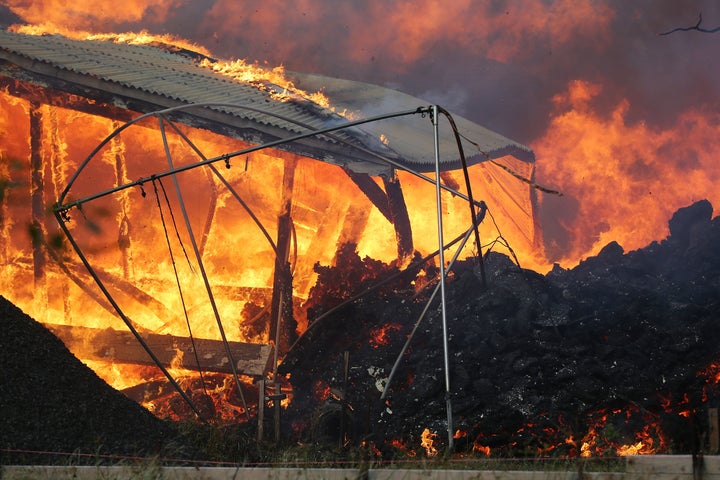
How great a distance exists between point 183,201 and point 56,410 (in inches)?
307

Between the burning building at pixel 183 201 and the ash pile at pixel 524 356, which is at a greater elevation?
the burning building at pixel 183 201

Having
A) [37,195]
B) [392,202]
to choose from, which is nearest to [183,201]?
[37,195]

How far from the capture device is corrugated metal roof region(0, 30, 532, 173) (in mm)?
12938

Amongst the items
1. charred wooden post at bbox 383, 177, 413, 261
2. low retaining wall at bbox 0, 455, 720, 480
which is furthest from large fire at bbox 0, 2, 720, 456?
low retaining wall at bbox 0, 455, 720, 480

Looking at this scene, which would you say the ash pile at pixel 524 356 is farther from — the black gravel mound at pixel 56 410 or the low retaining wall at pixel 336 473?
the black gravel mound at pixel 56 410

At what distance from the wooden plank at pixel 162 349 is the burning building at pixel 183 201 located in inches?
1.1

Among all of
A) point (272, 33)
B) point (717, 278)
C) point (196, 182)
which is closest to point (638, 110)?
point (717, 278)

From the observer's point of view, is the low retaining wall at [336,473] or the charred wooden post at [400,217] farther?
the charred wooden post at [400,217]

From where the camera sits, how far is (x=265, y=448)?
9.76 metres

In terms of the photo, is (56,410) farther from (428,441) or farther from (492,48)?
(492,48)

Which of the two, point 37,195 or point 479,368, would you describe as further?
point 37,195

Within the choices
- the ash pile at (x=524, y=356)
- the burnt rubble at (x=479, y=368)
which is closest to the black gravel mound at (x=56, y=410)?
the burnt rubble at (x=479, y=368)

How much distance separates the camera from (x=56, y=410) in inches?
316

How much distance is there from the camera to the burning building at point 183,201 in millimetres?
13234
